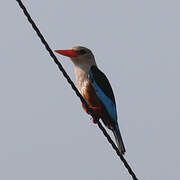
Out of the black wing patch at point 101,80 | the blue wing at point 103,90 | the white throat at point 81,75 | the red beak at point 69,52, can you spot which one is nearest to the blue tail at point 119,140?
the blue wing at point 103,90

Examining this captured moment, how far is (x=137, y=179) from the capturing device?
294 inches

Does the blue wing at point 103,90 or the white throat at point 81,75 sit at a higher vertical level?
the white throat at point 81,75

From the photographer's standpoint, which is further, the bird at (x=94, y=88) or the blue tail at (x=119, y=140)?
the bird at (x=94, y=88)

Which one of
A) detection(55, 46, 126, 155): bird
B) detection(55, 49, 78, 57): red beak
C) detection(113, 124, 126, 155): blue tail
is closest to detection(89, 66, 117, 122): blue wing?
detection(55, 46, 126, 155): bird

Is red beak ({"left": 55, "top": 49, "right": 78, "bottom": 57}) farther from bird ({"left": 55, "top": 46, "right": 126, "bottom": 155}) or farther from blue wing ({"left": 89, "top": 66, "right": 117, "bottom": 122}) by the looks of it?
blue wing ({"left": 89, "top": 66, "right": 117, "bottom": 122})

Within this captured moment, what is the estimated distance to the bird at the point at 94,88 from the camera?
9938 mm

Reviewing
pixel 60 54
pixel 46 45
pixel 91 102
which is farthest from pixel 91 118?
pixel 46 45

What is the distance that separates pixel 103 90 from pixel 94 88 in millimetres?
245

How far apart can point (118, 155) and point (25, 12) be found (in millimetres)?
2302

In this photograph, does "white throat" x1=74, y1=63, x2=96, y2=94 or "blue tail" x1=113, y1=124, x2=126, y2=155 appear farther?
"white throat" x1=74, y1=63, x2=96, y2=94

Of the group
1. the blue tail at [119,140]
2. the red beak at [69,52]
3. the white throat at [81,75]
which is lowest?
the blue tail at [119,140]

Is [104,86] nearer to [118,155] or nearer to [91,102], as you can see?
[91,102]

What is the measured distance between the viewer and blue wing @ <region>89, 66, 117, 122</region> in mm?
9990

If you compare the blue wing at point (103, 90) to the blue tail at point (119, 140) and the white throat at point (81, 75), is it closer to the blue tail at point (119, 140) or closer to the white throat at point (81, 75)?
the white throat at point (81, 75)
